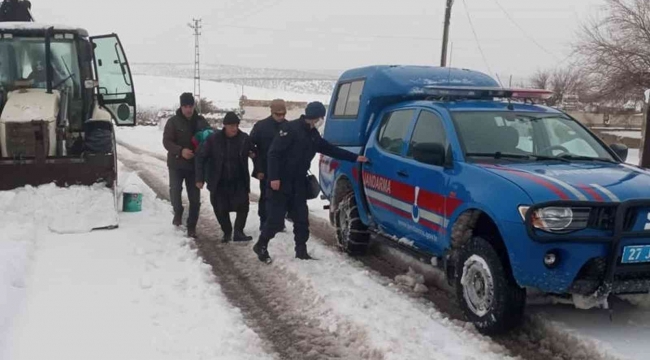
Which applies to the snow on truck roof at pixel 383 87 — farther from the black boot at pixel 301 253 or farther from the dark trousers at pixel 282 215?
the black boot at pixel 301 253

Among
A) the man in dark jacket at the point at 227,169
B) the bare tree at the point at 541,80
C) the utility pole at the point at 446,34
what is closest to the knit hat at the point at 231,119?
the man in dark jacket at the point at 227,169

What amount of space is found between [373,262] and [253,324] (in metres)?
2.37

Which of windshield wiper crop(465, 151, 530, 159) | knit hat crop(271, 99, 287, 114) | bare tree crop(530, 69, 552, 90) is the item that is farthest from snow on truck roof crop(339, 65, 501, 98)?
bare tree crop(530, 69, 552, 90)

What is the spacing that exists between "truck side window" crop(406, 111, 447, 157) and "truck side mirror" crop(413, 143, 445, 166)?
235 mm

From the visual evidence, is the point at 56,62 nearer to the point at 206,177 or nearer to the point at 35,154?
the point at 35,154

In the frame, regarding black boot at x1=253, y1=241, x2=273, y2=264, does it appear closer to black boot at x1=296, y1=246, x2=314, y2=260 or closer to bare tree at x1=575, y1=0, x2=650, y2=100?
black boot at x1=296, y1=246, x2=314, y2=260

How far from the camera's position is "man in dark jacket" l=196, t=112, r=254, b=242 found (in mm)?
7836

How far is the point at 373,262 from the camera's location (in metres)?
7.17

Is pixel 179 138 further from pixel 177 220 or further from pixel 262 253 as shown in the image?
pixel 262 253

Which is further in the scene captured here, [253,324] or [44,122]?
[44,122]

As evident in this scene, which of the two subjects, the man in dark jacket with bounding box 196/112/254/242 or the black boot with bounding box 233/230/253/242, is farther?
the black boot with bounding box 233/230/253/242

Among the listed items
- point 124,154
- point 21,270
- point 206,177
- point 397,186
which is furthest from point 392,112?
point 124,154

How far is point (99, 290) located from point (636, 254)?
435cm

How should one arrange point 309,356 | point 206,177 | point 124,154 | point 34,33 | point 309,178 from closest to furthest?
point 309,356 → point 309,178 → point 206,177 → point 34,33 → point 124,154
